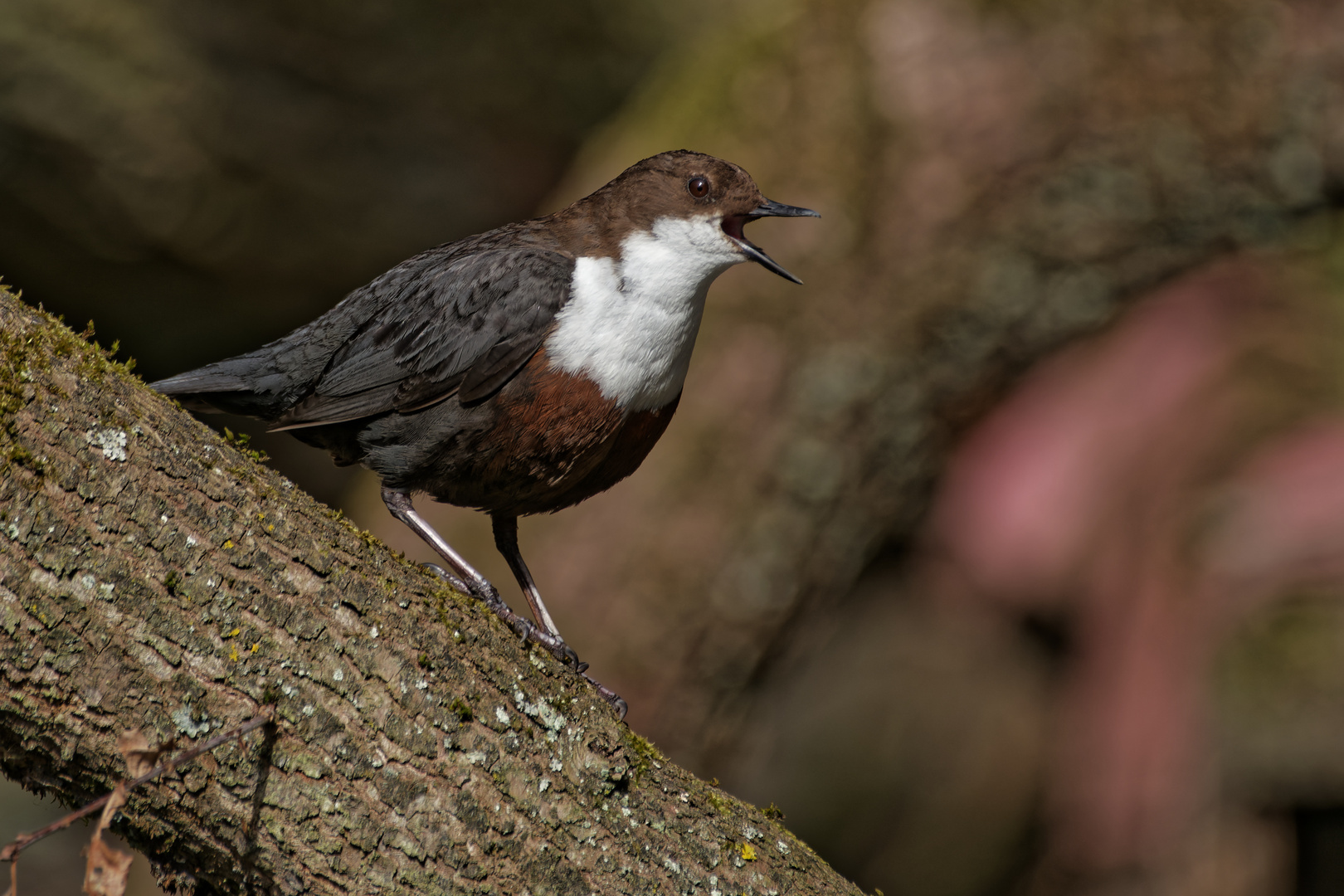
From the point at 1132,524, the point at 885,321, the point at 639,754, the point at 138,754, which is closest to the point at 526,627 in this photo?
the point at 639,754

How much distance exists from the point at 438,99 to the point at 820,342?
223cm

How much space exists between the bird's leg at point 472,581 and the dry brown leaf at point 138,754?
860 mm

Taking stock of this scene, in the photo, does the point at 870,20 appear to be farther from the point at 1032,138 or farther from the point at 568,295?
the point at 568,295

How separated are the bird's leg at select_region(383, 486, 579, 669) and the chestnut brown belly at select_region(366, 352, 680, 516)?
2.2 inches

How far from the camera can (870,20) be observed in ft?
18.6

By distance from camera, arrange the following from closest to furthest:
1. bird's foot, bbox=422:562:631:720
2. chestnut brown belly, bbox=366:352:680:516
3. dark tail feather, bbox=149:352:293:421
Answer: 1. bird's foot, bbox=422:562:631:720
2. chestnut brown belly, bbox=366:352:680:516
3. dark tail feather, bbox=149:352:293:421

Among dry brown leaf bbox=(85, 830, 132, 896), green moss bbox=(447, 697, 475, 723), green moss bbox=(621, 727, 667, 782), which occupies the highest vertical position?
green moss bbox=(621, 727, 667, 782)

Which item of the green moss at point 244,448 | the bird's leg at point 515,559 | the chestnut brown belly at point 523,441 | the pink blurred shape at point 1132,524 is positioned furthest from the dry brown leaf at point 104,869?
the pink blurred shape at point 1132,524

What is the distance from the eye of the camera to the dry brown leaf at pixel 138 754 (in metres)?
1.75

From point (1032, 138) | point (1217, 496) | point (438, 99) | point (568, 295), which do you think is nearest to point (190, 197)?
point (438, 99)

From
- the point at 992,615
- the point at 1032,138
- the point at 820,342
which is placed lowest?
the point at 992,615

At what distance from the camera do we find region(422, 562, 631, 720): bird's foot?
8.64ft

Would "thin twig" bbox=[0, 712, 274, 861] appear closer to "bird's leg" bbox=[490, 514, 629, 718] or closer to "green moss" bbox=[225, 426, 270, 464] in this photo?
"green moss" bbox=[225, 426, 270, 464]

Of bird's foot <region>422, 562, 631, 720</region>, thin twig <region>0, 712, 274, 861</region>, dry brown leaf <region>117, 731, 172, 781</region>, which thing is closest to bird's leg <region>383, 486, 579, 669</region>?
bird's foot <region>422, 562, 631, 720</region>
